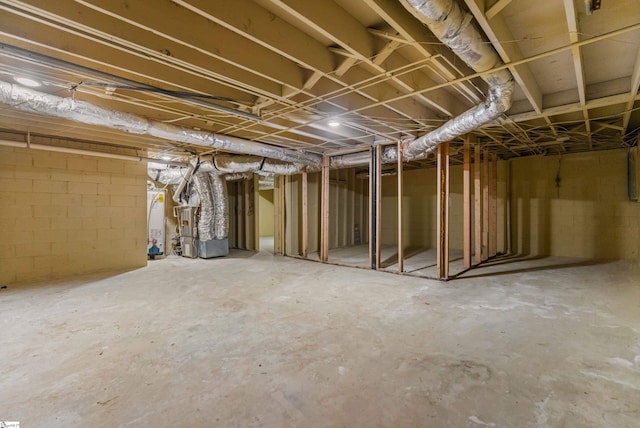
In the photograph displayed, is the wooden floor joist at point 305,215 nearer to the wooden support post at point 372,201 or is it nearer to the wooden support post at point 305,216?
the wooden support post at point 305,216

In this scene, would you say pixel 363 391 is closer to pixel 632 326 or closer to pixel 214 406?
pixel 214 406

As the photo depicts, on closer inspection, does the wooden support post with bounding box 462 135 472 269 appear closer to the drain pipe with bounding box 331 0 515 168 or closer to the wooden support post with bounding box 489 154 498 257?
the drain pipe with bounding box 331 0 515 168

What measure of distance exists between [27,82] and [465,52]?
3655mm

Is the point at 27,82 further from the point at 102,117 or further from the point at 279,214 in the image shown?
the point at 279,214

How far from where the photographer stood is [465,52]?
6.46 feet

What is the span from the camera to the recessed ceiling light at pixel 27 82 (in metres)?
2.56

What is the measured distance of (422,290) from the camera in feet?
12.4

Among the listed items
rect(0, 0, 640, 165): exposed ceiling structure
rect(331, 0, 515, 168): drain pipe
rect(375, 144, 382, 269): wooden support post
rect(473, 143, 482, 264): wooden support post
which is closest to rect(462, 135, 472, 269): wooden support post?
rect(473, 143, 482, 264): wooden support post

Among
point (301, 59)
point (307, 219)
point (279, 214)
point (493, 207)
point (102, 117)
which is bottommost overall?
point (307, 219)

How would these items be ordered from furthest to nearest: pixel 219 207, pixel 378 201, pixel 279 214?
1. pixel 279 214
2. pixel 219 207
3. pixel 378 201

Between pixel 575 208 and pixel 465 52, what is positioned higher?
pixel 465 52

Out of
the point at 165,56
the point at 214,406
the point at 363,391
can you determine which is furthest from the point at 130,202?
the point at 363,391

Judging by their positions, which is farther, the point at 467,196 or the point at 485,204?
the point at 485,204

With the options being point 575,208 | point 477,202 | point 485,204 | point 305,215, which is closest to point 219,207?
point 305,215
